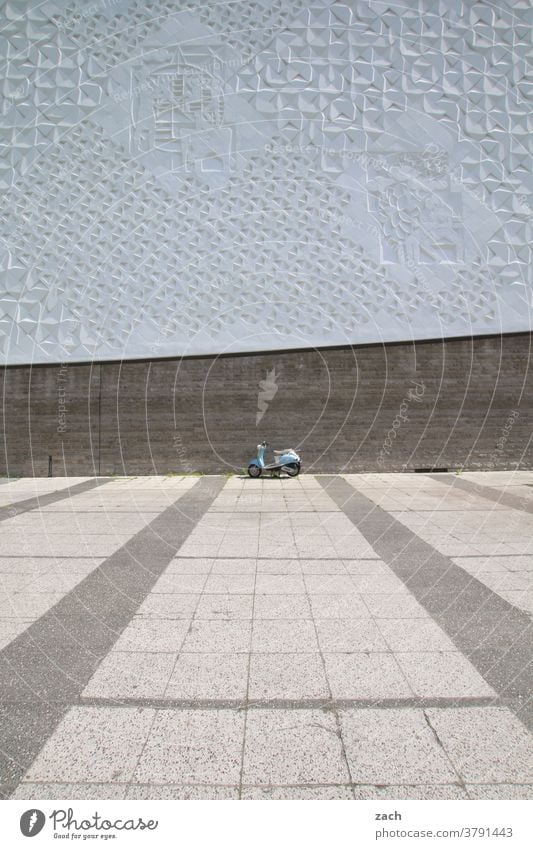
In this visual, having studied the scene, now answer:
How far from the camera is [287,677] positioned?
3.00m

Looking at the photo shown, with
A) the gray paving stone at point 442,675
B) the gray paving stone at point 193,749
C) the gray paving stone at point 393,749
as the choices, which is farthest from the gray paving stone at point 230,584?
the gray paving stone at point 393,749

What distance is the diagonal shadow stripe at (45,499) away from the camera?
959cm

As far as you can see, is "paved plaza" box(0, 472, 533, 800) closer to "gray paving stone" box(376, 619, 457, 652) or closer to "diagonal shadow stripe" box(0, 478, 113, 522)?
"gray paving stone" box(376, 619, 457, 652)

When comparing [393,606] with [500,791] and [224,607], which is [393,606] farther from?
[500,791]

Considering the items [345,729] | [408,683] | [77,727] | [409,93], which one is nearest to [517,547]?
[408,683]

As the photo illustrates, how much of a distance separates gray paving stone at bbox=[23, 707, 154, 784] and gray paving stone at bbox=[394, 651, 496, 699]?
1583 millimetres

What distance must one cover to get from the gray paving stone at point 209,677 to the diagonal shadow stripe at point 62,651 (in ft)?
1.85

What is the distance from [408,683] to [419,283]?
14.7 metres

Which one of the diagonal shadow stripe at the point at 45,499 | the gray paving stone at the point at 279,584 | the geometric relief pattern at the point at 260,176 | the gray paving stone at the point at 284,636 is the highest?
the geometric relief pattern at the point at 260,176

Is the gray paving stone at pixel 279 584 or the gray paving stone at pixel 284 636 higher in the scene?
the gray paving stone at pixel 284 636

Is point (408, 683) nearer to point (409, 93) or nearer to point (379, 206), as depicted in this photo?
point (379, 206)

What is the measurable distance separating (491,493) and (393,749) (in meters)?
10.5

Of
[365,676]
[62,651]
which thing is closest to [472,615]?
[365,676]

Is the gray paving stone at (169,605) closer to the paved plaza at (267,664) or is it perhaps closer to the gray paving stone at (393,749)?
the paved plaza at (267,664)
